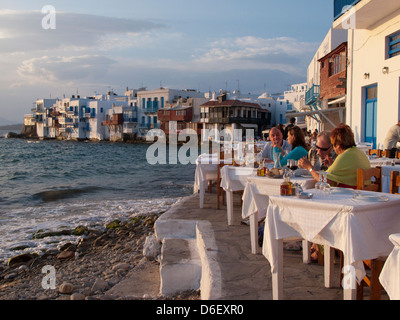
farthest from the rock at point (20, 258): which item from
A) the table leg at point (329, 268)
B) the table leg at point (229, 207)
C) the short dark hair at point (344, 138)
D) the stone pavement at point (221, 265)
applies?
the short dark hair at point (344, 138)

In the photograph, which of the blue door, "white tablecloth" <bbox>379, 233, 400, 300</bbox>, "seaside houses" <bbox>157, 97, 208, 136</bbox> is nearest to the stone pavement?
"white tablecloth" <bbox>379, 233, 400, 300</bbox>

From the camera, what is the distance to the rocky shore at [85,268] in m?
4.91

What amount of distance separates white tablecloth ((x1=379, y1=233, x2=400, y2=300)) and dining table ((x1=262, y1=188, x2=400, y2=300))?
0.43 m

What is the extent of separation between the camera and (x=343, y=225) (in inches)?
97.4

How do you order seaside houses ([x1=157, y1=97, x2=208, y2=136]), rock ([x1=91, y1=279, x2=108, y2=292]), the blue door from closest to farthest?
rock ([x1=91, y1=279, x2=108, y2=292]) < the blue door < seaside houses ([x1=157, y1=97, x2=208, y2=136])

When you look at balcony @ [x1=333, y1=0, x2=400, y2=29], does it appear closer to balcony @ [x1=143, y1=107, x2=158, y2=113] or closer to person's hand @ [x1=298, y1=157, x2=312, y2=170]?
person's hand @ [x1=298, y1=157, x2=312, y2=170]

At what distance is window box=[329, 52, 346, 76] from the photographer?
1780 centimetres

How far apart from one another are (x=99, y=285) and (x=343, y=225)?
11.7 feet

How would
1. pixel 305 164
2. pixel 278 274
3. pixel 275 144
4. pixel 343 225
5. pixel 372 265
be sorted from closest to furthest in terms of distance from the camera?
pixel 343 225, pixel 372 265, pixel 278 274, pixel 305 164, pixel 275 144

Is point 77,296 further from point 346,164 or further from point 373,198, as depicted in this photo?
point 373,198

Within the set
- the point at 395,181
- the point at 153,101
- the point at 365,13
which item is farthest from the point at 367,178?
the point at 153,101

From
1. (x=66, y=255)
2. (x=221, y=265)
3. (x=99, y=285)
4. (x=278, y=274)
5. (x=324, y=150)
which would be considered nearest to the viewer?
(x=278, y=274)
